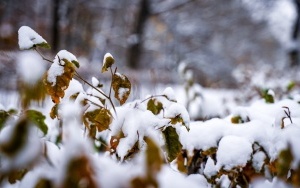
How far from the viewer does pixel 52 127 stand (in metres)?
1.84

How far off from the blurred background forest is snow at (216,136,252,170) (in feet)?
20.3

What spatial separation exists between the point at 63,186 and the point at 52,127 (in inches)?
54.6

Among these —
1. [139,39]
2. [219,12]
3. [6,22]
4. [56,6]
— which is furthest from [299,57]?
[6,22]

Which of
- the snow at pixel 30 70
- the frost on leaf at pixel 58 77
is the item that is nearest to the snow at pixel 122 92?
the frost on leaf at pixel 58 77

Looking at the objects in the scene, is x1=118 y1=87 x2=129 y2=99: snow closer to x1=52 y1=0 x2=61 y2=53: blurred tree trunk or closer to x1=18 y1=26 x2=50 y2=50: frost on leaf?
x1=18 y1=26 x2=50 y2=50: frost on leaf

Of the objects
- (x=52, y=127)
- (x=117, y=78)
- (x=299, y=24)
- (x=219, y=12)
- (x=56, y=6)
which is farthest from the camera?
(x=219, y=12)

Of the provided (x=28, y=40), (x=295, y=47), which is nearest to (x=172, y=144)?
(x=28, y=40)

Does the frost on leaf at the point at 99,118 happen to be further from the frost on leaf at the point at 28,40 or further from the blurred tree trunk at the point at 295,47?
the blurred tree trunk at the point at 295,47

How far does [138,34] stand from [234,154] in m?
8.46

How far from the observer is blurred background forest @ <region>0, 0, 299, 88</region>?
9.20 meters

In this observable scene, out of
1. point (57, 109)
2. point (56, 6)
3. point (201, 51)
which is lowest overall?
point (57, 109)

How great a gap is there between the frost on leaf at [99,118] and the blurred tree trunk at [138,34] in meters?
8.20

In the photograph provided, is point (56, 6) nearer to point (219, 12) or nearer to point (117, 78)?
point (117, 78)

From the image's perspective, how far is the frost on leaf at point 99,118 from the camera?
1134mm
